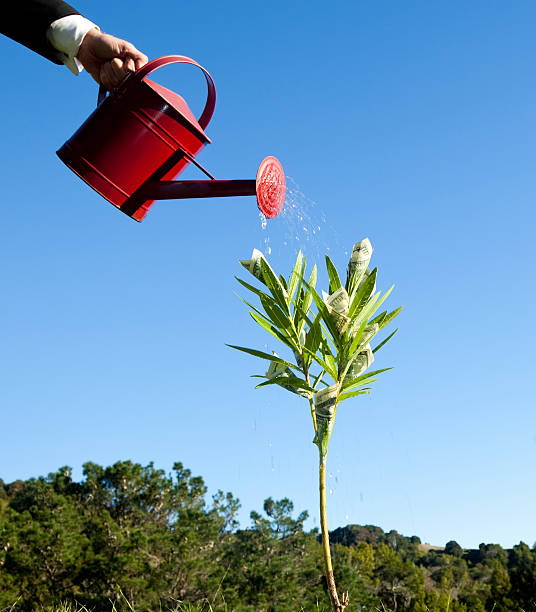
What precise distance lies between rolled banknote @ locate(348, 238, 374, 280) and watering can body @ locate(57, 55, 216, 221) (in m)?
0.60

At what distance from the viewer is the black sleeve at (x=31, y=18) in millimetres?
1620

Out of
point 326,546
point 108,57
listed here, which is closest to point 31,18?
point 108,57

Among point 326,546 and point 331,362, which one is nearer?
point 326,546

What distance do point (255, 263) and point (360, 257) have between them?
0.33 m

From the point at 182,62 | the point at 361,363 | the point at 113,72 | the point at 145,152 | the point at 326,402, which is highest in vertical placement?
the point at 182,62

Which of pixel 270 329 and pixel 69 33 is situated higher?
→ pixel 69 33

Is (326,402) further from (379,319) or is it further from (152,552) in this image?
(152,552)

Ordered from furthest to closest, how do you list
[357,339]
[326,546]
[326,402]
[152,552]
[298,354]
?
[152,552], [298,354], [357,339], [326,402], [326,546]

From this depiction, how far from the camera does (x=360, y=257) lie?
1.79 meters

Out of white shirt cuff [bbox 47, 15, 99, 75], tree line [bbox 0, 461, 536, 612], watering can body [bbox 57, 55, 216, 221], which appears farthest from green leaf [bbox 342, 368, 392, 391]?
tree line [bbox 0, 461, 536, 612]

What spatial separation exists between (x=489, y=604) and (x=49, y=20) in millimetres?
29290

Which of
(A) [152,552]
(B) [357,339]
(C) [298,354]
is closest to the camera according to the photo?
(B) [357,339]

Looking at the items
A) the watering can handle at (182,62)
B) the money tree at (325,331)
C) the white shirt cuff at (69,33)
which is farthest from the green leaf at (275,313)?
the white shirt cuff at (69,33)

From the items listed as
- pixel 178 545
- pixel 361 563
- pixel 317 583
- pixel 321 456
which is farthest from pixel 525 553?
pixel 321 456
